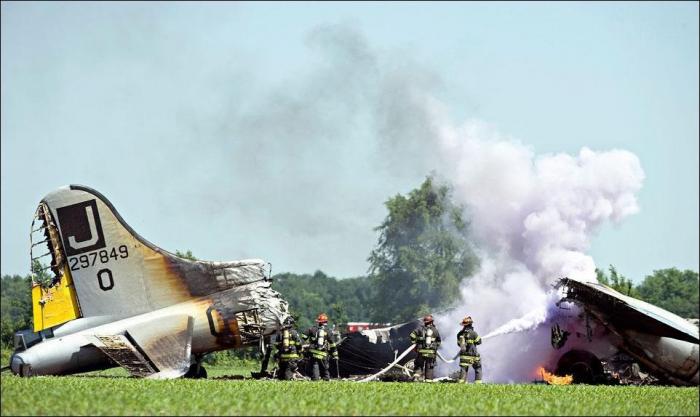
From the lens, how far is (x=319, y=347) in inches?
1319

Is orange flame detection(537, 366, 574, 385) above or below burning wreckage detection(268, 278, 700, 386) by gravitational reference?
below

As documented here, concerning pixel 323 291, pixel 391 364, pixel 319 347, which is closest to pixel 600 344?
pixel 391 364

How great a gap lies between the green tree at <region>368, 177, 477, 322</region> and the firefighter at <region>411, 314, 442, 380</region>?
48251 millimetres

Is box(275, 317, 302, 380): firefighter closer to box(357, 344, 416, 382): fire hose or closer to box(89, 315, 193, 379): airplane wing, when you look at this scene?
box(357, 344, 416, 382): fire hose

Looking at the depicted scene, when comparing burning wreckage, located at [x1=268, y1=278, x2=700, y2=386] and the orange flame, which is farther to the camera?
the orange flame

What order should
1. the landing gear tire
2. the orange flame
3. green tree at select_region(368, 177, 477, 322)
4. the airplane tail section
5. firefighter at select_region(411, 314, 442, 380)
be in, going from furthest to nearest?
1. green tree at select_region(368, 177, 477, 322)
2. the orange flame
3. firefighter at select_region(411, 314, 442, 380)
4. the landing gear tire
5. the airplane tail section

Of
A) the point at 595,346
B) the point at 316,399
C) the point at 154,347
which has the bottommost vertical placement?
the point at 595,346

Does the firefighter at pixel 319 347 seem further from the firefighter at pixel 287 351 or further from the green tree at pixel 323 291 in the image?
the green tree at pixel 323 291

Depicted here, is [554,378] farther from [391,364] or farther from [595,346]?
[391,364]

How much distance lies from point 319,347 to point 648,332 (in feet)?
36.0

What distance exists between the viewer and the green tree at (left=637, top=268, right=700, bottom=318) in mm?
113938

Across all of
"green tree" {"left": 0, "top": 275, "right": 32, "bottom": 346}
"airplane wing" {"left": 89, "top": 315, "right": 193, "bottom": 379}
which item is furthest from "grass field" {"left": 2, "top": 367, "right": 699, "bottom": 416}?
"green tree" {"left": 0, "top": 275, "right": 32, "bottom": 346}

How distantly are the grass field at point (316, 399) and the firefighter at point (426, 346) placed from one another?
19.9ft

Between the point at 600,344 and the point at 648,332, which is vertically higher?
the point at 648,332
